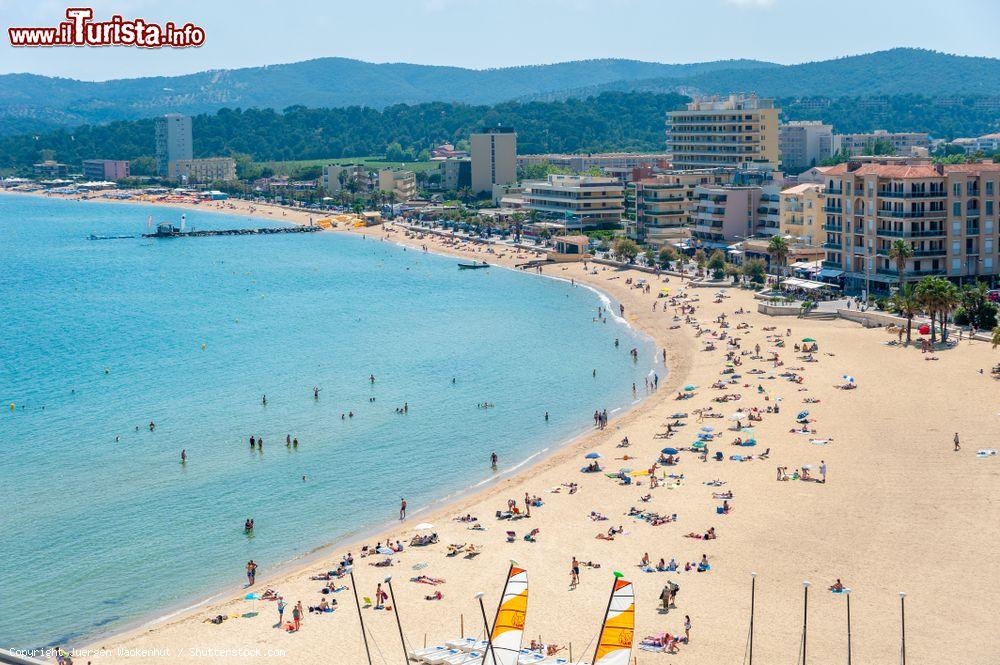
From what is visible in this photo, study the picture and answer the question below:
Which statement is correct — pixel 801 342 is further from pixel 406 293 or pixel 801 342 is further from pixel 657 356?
pixel 406 293

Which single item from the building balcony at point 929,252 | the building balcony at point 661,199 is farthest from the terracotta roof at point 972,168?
the building balcony at point 661,199

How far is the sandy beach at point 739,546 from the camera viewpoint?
2925 centimetres

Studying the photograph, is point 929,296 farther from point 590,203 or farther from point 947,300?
point 590,203

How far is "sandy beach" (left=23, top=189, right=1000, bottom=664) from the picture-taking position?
1152 inches

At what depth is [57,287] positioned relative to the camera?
4409 inches

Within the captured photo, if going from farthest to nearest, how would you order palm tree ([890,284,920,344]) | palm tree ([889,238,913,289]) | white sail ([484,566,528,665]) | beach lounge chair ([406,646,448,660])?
palm tree ([889,238,913,289]) < palm tree ([890,284,920,344]) < beach lounge chair ([406,646,448,660]) < white sail ([484,566,528,665])

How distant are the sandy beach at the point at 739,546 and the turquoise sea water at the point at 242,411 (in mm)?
3319

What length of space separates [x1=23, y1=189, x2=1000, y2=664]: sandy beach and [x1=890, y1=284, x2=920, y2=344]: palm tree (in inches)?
220

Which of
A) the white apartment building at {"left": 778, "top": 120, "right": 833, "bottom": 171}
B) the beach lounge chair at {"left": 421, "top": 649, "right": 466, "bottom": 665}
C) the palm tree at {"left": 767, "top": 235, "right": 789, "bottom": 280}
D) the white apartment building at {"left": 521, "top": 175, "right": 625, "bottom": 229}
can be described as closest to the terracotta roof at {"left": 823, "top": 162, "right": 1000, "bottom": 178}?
the palm tree at {"left": 767, "top": 235, "right": 789, "bottom": 280}

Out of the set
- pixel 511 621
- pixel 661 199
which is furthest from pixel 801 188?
pixel 511 621

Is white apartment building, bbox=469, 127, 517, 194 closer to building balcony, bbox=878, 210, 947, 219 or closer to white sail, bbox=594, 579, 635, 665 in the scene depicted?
building balcony, bbox=878, 210, 947, 219

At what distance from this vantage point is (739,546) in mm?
34812

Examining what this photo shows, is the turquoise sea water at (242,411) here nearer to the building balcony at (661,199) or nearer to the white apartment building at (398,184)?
the building balcony at (661,199)

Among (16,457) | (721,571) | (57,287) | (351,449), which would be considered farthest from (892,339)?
(57,287)
